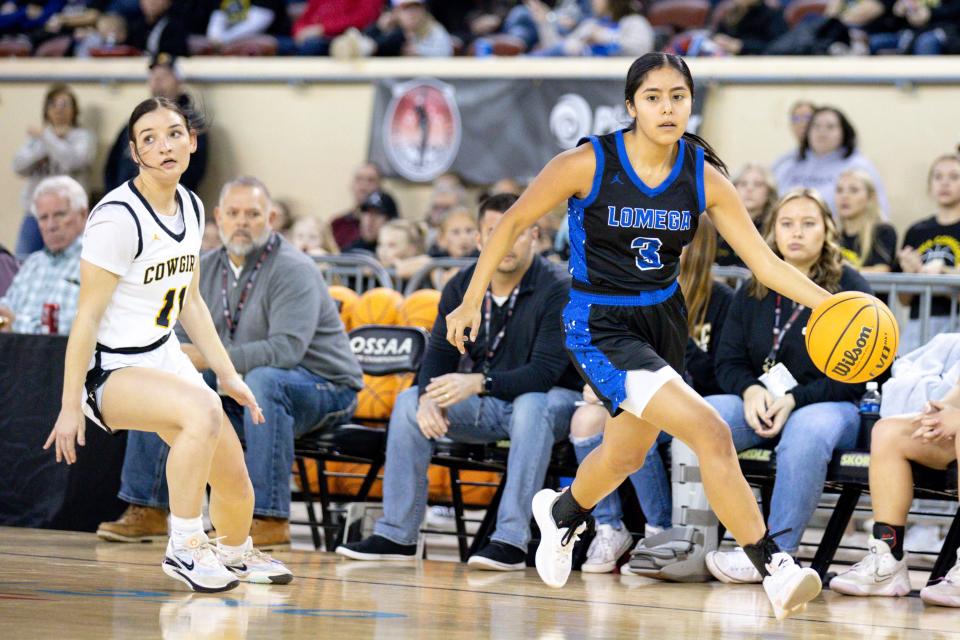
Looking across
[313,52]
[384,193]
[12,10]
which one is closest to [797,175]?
[384,193]

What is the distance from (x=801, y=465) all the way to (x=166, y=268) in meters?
2.62

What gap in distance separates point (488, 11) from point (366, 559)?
24.4 feet

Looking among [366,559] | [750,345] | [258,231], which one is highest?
[258,231]

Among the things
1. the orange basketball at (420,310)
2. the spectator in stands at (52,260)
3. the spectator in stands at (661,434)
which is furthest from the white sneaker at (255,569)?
the spectator in stands at (52,260)

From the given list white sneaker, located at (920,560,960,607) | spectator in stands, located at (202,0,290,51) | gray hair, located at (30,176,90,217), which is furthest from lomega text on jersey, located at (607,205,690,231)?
spectator in stands, located at (202,0,290,51)

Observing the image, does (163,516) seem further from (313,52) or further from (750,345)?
(313,52)

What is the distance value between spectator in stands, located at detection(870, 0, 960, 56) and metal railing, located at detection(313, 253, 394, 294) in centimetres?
417

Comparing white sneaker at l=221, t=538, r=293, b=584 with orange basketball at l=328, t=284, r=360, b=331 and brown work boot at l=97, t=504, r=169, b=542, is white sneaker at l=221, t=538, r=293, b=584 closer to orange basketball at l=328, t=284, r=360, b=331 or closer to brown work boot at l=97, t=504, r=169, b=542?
brown work boot at l=97, t=504, r=169, b=542

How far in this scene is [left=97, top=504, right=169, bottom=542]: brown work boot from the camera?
649 cm

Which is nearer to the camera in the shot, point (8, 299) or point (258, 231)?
point (258, 231)

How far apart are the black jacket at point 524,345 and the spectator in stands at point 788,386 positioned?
2.32ft

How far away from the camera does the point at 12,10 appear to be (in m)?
14.3

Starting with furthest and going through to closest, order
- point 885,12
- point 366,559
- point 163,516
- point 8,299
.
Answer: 1. point 885,12
2. point 8,299
3. point 163,516
4. point 366,559

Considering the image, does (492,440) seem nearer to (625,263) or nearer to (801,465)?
(801,465)
